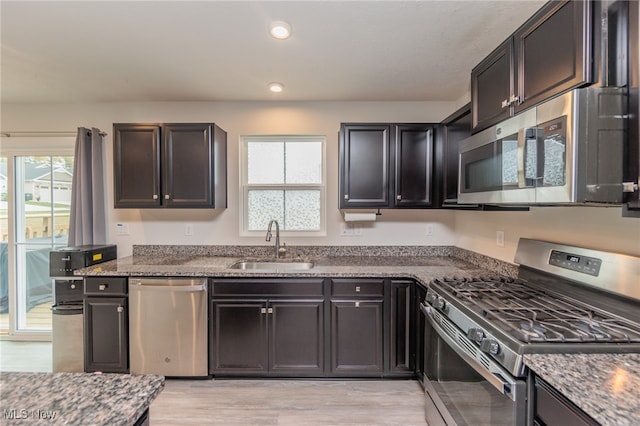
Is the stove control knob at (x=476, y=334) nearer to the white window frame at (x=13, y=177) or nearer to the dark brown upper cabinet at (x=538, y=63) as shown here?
the dark brown upper cabinet at (x=538, y=63)

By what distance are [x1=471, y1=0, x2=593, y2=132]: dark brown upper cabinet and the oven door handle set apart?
1.11 m

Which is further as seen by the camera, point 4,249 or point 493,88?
point 4,249

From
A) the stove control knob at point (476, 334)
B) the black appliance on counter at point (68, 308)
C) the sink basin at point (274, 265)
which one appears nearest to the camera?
the stove control knob at point (476, 334)

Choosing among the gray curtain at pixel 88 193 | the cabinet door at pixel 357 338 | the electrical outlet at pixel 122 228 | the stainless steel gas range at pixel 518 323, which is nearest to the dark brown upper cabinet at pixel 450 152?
the stainless steel gas range at pixel 518 323

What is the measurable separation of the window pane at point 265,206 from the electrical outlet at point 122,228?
125 cm

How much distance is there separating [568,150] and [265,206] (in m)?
2.54

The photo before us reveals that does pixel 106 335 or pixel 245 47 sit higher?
pixel 245 47

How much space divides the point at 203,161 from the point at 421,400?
2.59 metres

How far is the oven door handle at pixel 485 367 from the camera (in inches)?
44.3

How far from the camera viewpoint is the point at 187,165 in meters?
2.74

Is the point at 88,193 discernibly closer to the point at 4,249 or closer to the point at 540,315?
the point at 4,249

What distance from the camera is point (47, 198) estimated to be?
3256 millimetres

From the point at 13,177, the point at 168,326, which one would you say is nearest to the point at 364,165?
the point at 168,326

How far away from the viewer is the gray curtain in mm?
2963
